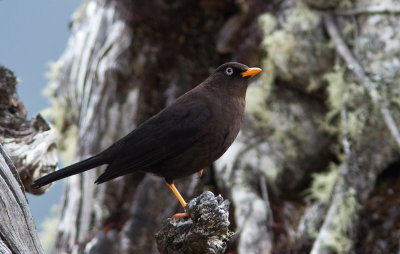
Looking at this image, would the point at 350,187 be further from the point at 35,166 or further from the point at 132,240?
the point at 35,166

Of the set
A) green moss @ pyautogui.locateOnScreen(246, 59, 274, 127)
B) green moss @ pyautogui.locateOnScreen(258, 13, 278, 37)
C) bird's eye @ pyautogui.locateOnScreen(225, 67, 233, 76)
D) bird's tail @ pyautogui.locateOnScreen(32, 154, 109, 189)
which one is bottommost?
green moss @ pyautogui.locateOnScreen(246, 59, 274, 127)

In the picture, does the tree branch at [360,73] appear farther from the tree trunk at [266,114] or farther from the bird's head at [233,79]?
the bird's head at [233,79]

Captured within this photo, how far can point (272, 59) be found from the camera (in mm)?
5551

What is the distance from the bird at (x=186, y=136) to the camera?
3.02m

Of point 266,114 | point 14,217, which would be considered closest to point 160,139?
point 14,217

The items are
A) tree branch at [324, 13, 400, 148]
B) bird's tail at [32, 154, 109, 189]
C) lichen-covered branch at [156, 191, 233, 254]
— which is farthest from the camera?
tree branch at [324, 13, 400, 148]

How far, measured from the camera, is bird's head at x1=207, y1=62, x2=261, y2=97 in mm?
3264

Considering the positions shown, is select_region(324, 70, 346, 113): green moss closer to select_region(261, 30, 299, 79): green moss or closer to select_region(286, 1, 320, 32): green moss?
select_region(261, 30, 299, 79): green moss

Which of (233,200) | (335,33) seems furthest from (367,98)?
(233,200)

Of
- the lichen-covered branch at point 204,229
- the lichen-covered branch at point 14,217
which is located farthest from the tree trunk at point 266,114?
the lichen-covered branch at point 14,217

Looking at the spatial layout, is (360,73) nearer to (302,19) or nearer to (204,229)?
(302,19)

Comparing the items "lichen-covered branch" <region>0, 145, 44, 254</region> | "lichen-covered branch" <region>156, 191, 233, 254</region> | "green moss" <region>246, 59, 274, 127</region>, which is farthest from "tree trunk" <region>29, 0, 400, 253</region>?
"lichen-covered branch" <region>0, 145, 44, 254</region>

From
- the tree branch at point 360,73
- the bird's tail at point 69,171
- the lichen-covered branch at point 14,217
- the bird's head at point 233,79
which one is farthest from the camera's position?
the tree branch at point 360,73

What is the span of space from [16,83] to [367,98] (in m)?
3.39
